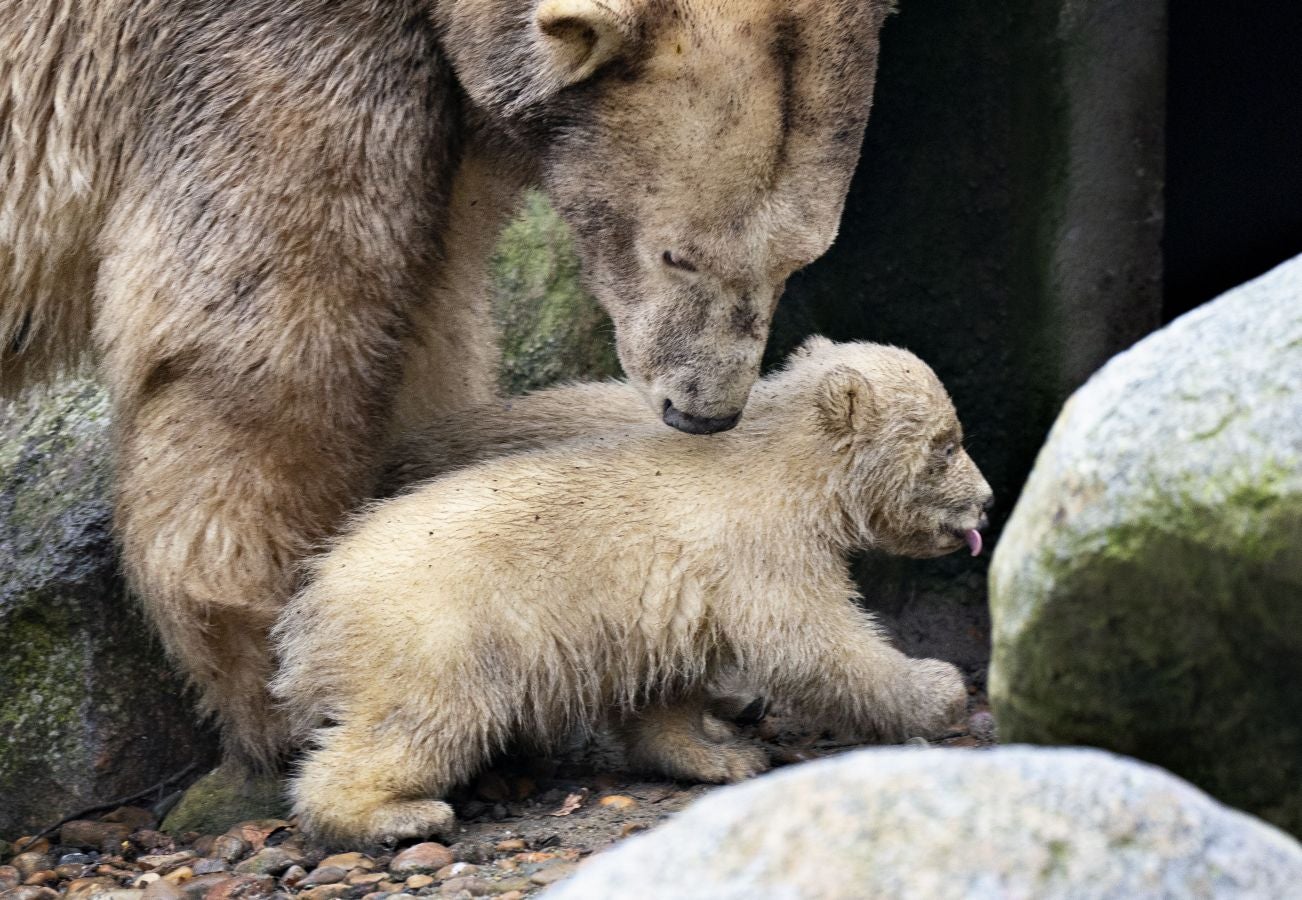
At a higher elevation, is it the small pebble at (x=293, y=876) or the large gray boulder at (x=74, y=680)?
the large gray boulder at (x=74, y=680)

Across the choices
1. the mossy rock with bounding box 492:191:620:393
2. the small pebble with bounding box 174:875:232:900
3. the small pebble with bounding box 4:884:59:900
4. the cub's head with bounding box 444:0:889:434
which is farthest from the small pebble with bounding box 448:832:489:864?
the mossy rock with bounding box 492:191:620:393

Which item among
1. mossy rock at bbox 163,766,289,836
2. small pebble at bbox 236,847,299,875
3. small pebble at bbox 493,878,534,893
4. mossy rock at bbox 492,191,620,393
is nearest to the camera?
small pebble at bbox 493,878,534,893

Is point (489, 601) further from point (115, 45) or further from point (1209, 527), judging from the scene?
point (1209, 527)

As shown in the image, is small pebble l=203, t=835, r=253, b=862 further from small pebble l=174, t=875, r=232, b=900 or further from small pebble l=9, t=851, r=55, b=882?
small pebble l=9, t=851, r=55, b=882

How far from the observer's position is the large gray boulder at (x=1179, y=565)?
199 centimetres

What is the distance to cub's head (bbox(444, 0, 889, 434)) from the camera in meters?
3.27

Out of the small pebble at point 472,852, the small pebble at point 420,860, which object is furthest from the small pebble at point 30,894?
the small pebble at point 472,852

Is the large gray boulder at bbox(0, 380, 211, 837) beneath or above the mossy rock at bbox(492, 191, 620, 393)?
beneath

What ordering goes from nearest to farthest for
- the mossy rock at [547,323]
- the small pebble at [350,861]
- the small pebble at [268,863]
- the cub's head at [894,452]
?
the small pebble at [350,861] < the small pebble at [268,863] < the cub's head at [894,452] < the mossy rock at [547,323]

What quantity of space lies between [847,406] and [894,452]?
15 centimetres

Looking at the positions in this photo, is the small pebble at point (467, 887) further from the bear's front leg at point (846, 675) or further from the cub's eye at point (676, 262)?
the cub's eye at point (676, 262)

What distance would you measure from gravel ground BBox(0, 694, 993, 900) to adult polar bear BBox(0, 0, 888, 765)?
0.46 metres

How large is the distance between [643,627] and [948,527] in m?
0.80

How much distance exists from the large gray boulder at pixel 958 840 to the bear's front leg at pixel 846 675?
1.75m
